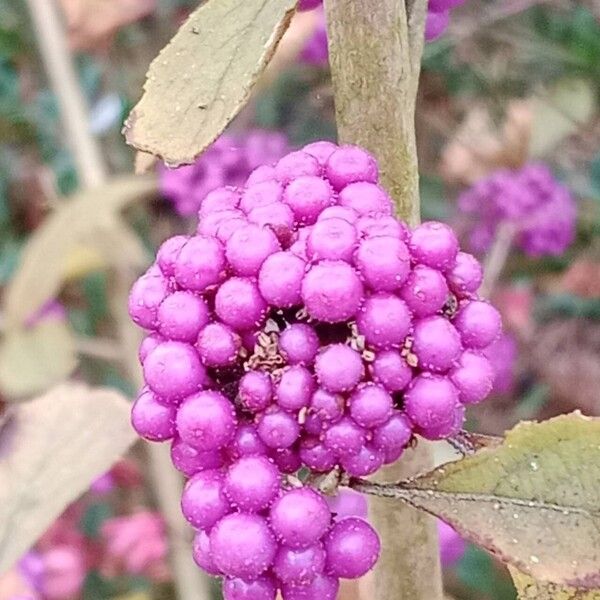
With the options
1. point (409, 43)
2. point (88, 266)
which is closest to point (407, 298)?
point (409, 43)

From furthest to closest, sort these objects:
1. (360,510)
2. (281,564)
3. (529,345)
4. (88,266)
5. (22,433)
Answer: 1. (529,345)
2. (88,266)
3. (360,510)
4. (22,433)
5. (281,564)

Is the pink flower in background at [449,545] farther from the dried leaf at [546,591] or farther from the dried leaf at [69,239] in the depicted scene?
the dried leaf at [546,591]

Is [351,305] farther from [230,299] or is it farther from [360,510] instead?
[360,510]

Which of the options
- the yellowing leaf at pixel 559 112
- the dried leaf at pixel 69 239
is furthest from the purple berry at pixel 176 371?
the yellowing leaf at pixel 559 112

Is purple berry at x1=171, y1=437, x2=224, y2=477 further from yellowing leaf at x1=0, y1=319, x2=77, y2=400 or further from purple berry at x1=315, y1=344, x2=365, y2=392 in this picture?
yellowing leaf at x1=0, y1=319, x2=77, y2=400

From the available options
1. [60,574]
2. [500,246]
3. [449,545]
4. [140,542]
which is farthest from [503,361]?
[60,574]

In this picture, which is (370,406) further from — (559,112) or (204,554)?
(559,112)
